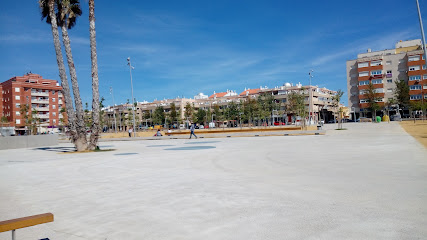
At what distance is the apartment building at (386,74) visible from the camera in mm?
82000

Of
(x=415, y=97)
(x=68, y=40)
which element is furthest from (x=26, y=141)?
(x=415, y=97)

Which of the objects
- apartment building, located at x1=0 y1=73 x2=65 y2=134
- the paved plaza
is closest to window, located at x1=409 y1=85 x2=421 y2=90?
the paved plaza

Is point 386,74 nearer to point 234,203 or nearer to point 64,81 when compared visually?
point 64,81

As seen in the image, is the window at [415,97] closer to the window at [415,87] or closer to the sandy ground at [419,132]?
the window at [415,87]

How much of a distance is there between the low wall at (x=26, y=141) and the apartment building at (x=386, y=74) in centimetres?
7438

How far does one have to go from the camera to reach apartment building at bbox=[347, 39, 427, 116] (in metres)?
82.0

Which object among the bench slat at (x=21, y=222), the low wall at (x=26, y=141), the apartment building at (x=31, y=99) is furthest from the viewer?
the apartment building at (x=31, y=99)

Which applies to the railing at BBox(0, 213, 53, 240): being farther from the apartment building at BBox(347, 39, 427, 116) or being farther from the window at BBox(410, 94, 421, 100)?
the window at BBox(410, 94, 421, 100)

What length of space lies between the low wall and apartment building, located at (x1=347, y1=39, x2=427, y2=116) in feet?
244

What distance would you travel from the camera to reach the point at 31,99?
291 feet

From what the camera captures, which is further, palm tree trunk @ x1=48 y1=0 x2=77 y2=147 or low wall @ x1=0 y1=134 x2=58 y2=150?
low wall @ x1=0 y1=134 x2=58 y2=150

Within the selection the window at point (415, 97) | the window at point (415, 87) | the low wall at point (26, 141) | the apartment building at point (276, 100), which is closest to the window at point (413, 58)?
the window at point (415, 87)

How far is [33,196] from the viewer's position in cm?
719

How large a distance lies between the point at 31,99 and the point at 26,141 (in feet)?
211
